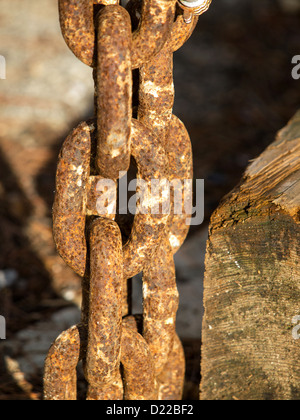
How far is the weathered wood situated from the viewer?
1.67 metres

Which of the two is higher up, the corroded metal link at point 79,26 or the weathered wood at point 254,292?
the corroded metal link at point 79,26

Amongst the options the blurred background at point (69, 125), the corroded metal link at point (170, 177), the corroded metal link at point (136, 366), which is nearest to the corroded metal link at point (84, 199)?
the corroded metal link at point (170, 177)

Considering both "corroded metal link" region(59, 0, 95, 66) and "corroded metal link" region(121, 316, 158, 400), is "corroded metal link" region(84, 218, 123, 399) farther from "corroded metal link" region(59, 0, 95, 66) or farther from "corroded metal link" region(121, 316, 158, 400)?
"corroded metal link" region(59, 0, 95, 66)

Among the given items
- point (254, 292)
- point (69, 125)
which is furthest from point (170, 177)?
point (69, 125)

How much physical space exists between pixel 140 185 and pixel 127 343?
52 centimetres

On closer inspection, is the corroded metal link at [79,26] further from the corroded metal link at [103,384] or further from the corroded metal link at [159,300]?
the corroded metal link at [103,384]

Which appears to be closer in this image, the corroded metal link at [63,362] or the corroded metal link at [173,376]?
the corroded metal link at [63,362]

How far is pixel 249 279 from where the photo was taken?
1758 millimetres

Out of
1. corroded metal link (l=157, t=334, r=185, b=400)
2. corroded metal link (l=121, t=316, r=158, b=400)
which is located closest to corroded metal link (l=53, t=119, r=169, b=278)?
corroded metal link (l=121, t=316, r=158, b=400)

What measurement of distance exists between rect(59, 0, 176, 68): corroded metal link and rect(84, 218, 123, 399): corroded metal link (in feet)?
1.70

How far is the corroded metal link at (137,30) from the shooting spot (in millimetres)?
1483

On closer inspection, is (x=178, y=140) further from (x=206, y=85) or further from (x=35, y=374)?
(x=206, y=85)
